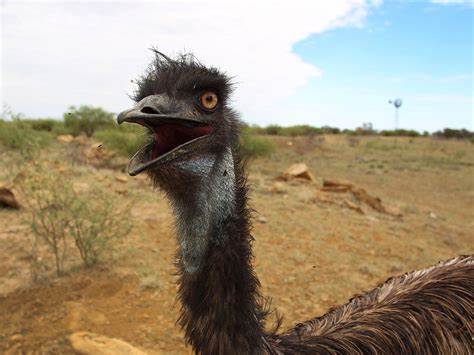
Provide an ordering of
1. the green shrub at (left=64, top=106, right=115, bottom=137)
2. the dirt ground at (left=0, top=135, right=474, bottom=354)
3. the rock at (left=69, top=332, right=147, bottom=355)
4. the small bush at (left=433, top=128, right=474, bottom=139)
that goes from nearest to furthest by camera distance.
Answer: the rock at (left=69, top=332, right=147, bottom=355)
the dirt ground at (left=0, top=135, right=474, bottom=354)
the green shrub at (left=64, top=106, right=115, bottom=137)
the small bush at (left=433, top=128, right=474, bottom=139)

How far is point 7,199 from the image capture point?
7.66m

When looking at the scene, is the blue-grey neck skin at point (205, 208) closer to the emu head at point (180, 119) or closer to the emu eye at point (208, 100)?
the emu head at point (180, 119)

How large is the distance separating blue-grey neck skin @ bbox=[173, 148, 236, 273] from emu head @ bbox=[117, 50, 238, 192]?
4 cm

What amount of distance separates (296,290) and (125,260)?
7.11 feet

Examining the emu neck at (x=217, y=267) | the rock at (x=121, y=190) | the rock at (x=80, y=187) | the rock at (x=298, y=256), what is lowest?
the rock at (x=298, y=256)

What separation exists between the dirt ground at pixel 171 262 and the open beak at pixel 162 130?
354mm

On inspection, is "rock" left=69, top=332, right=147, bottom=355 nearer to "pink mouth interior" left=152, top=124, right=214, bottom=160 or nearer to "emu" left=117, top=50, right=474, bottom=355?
"emu" left=117, top=50, right=474, bottom=355

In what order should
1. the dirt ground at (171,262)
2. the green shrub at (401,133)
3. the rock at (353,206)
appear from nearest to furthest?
1. the dirt ground at (171,262)
2. the rock at (353,206)
3. the green shrub at (401,133)

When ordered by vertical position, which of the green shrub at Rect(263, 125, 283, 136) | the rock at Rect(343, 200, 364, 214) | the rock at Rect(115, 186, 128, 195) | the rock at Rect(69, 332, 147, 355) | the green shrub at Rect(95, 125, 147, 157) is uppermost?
the green shrub at Rect(263, 125, 283, 136)

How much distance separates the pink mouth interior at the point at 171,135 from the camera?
6.05ft

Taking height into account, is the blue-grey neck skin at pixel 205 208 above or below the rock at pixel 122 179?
above

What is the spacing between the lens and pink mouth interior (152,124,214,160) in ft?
6.05

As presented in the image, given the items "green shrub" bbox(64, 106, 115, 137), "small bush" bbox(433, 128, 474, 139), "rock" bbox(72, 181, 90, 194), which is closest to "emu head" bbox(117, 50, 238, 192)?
"rock" bbox(72, 181, 90, 194)

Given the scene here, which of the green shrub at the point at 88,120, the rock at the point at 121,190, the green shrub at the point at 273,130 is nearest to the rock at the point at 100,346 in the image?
the rock at the point at 121,190
